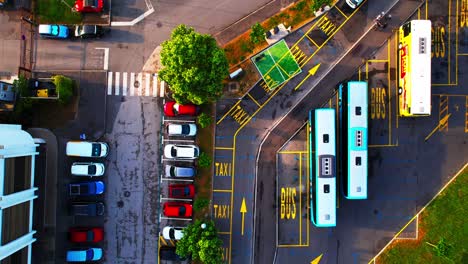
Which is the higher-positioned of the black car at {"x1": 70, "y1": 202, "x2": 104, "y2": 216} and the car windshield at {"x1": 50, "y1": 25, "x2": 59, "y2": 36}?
the car windshield at {"x1": 50, "y1": 25, "x2": 59, "y2": 36}

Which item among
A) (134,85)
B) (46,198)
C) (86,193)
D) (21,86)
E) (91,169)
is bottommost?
(46,198)

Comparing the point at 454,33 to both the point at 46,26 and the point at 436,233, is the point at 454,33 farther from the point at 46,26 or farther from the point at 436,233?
the point at 46,26

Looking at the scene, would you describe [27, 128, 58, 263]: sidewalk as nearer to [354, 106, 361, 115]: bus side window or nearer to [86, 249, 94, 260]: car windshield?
[86, 249, 94, 260]: car windshield

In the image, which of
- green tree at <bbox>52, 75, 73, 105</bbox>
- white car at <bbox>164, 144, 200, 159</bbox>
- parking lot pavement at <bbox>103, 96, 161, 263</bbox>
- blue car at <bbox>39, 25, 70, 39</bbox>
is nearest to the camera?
green tree at <bbox>52, 75, 73, 105</bbox>

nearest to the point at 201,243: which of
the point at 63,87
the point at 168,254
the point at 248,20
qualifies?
the point at 168,254

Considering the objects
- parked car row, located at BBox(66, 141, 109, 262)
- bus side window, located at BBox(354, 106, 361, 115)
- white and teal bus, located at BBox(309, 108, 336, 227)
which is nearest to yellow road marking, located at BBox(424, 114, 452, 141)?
bus side window, located at BBox(354, 106, 361, 115)

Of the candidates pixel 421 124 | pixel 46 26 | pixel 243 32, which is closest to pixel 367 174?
pixel 421 124

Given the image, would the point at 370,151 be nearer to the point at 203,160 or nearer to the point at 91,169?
the point at 203,160
